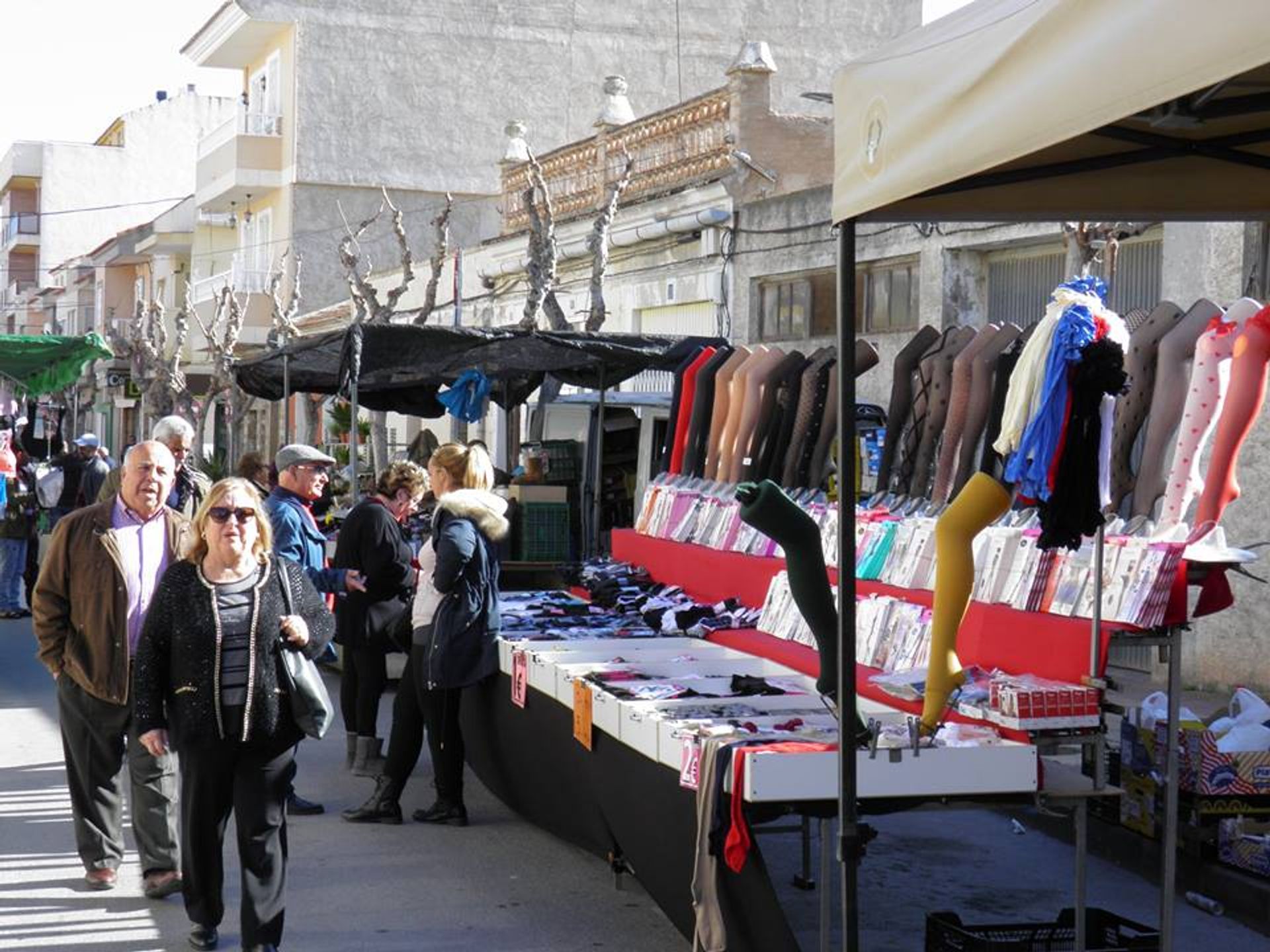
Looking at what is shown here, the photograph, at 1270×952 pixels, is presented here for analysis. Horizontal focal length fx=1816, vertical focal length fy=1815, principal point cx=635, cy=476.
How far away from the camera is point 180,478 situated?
9.50 meters

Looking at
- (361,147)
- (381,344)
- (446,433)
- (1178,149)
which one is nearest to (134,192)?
(361,147)

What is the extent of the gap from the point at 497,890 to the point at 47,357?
14412 millimetres

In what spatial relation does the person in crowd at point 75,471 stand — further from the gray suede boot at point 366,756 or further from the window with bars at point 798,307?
the gray suede boot at point 366,756

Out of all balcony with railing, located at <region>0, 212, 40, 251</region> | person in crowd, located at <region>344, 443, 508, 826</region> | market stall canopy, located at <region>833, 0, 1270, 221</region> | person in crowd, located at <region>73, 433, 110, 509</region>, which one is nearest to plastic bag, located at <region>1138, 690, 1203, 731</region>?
market stall canopy, located at <region>833, 0, 1270, 221</region>

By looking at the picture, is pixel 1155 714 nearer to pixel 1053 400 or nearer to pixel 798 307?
pixel 1053 400

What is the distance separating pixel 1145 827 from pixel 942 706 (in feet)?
7.40

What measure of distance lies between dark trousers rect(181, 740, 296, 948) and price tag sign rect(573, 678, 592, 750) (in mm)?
1176

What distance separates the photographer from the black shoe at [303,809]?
347 inches

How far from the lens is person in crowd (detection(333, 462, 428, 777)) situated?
9.37 metres

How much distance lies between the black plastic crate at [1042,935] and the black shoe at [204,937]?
252cm

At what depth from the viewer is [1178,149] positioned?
4.77m

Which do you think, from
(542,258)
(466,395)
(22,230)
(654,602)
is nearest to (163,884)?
(654,602)

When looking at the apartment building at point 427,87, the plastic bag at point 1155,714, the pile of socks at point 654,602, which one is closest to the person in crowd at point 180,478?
the pile of socks at point 654,602

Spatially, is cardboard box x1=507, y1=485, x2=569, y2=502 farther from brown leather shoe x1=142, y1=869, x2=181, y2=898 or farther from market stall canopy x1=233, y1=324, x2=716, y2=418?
brown leather shoe x1=142, y1=869, x2=181, y2=898
